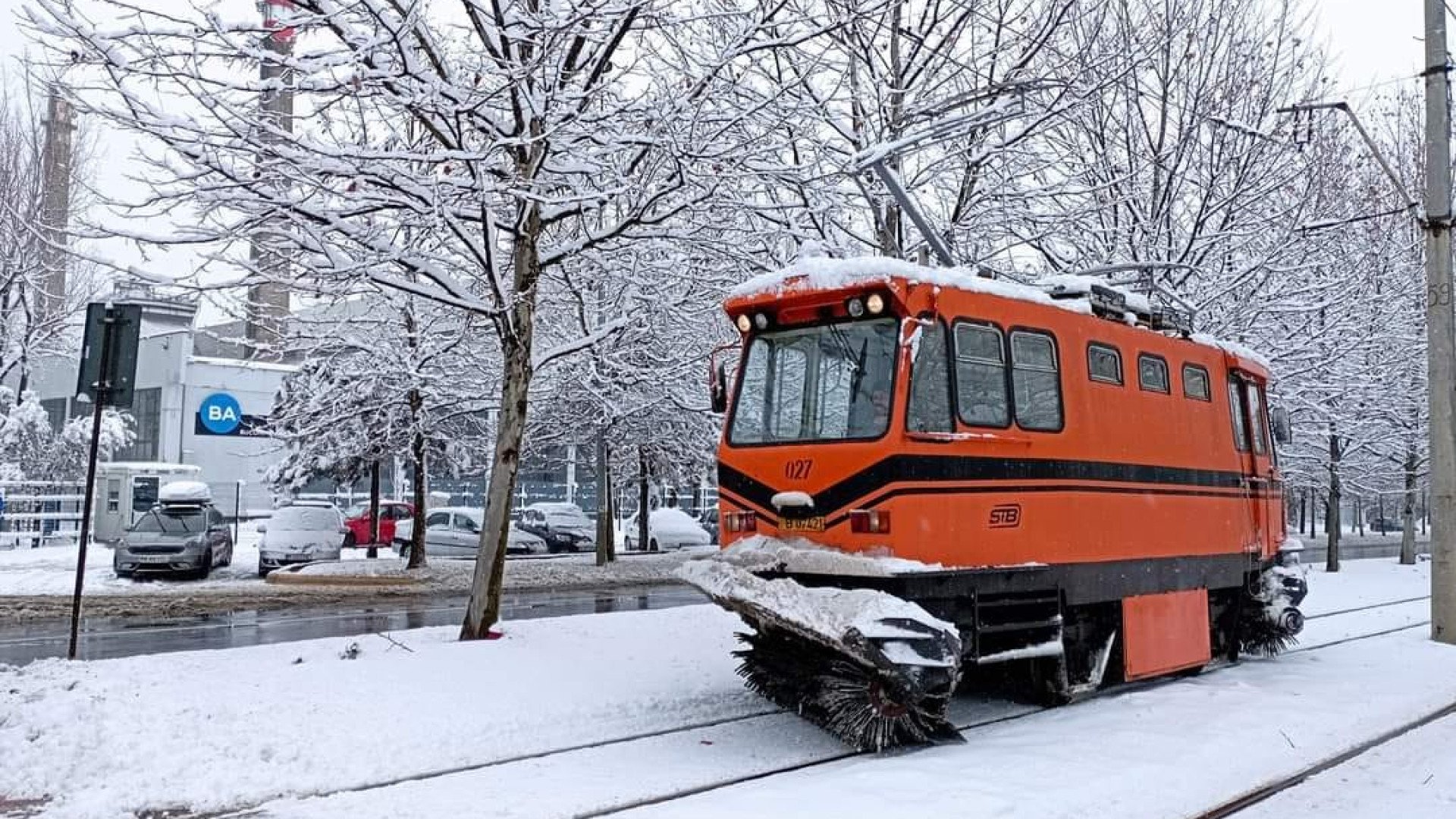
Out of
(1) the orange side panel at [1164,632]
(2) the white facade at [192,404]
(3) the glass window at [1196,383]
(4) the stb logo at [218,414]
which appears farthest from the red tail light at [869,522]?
(4) the stb logo at [218,414]

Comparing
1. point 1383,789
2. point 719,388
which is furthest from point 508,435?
point 1383,789

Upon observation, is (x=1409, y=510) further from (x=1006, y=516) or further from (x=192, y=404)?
(x=192, y=404)

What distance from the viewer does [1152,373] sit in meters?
11.2

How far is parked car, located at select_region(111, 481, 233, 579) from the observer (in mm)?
24641

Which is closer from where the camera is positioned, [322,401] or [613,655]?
[613,655]

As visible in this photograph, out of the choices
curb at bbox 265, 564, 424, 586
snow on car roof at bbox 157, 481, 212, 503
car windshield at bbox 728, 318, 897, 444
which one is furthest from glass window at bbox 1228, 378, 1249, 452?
snow on car roof at bbox 157, 481, 212, 503

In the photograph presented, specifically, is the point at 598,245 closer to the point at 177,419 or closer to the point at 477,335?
the point at 477,335

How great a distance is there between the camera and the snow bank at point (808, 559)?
26.9 ft

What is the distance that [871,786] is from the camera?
7324 mm

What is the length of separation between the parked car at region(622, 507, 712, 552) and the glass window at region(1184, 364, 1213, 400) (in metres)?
25.5

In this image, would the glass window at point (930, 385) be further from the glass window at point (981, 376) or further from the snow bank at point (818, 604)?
the snow bank at point (818, 604)

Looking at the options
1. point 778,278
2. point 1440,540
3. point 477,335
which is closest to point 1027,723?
point 778,278

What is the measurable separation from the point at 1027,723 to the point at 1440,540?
28.5 feet

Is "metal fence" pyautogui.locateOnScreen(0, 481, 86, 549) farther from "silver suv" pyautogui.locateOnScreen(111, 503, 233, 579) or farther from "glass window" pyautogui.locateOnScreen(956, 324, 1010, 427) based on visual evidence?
"glass window" pyautogui.locateOnScreen(956, 324, 1010, 427)
